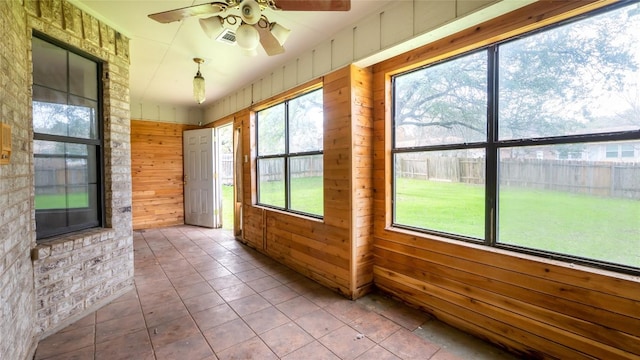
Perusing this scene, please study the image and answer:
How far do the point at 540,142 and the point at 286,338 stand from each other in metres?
2.24

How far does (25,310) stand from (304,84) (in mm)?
2983

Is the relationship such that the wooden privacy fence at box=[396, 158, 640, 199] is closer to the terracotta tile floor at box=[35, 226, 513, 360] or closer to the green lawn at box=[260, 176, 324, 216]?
the terracotta tile floor at box=[35, 226, 513, 360]

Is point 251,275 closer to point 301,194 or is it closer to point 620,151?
point 301,194

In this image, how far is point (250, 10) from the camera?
1.52 meters

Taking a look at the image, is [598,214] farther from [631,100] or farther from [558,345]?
[558,345]

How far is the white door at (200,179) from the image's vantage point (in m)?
5.58

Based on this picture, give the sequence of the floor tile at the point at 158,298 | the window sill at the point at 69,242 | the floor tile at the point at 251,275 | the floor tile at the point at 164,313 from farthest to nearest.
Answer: the floor tile at the point at 251,275
the floor tile at the point at 158,298
the floor tile at the point at 164,313
the window sill at the point at 69,242

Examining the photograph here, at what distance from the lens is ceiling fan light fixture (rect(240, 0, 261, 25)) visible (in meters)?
1.50

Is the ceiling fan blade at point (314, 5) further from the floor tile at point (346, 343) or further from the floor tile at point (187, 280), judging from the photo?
the floor tile at point (187, 280)

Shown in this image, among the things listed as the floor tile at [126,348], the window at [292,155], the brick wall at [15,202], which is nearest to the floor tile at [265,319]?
the floor tile at [126,348]

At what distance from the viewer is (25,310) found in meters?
1.78

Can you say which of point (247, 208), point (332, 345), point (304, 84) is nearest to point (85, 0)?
point (304, 84)

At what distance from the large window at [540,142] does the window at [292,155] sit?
1.15 meters

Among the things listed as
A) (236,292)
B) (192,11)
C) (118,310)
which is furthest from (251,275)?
(192,11)
